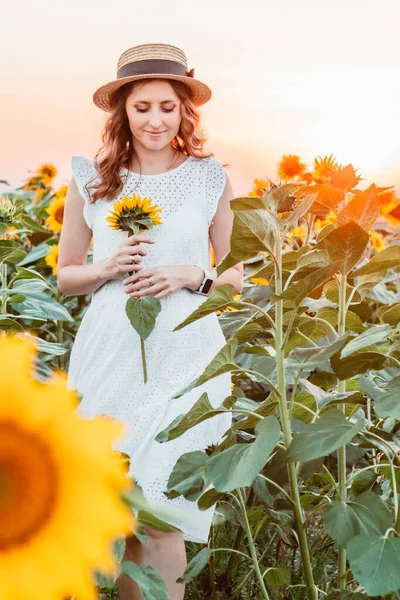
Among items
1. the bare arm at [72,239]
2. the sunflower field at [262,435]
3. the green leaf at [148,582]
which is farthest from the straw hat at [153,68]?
the green leaf at [148,582]

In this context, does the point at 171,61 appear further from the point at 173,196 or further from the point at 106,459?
the point at 106,459

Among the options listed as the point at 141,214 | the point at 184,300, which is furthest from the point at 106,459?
the point at 184,300

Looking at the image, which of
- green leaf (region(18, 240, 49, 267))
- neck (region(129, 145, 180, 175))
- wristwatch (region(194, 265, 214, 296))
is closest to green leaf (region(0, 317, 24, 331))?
wristwatch (region(194, 265, 214, 296))

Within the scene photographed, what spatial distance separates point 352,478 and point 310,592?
168mm

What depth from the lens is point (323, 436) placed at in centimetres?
88

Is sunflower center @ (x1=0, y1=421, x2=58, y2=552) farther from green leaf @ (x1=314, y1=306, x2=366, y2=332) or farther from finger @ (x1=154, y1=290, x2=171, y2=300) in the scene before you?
finger @ (x1=154, y1=290, x2=171, y2=300)

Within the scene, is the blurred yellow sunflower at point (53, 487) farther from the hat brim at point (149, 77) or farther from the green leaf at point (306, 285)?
the hat brim at point (149, 77)

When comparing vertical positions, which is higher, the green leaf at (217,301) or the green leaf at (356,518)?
the green leaf at (217,301)

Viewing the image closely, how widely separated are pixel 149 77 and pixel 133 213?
0.42 m

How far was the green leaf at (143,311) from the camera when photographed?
166cm

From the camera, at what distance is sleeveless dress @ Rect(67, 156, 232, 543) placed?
1.69 m

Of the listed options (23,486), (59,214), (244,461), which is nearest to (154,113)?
(244,461)

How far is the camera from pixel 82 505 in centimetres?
26

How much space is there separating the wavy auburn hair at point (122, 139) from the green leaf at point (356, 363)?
1.06 m
